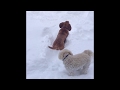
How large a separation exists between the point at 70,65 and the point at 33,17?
309 centimetres

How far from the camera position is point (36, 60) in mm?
4293

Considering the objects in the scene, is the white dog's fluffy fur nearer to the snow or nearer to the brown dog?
the snow

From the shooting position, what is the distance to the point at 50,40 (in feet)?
17.0

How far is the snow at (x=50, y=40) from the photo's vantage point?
3.95 meters

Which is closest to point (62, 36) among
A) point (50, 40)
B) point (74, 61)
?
point (50, 40)

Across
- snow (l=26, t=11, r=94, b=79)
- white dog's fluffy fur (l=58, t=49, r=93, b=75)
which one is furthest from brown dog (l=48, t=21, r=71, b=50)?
white dog's fluffy fur (l=58, t=49, r=93, b=75)

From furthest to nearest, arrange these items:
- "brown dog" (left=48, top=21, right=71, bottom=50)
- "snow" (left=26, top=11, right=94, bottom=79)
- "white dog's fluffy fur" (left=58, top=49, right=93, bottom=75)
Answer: "brown dog" (left=48, top=21, right=71, bottom=50) → "snow" (left=26, top=11, right=94, bottom=79) → "white dog's fluffy fur" (left=58, top=49, right=93, bottom=75)

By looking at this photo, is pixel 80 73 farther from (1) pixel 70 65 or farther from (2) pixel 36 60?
(2) pixel 36 60

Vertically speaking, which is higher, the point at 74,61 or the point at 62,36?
the point at 62,36

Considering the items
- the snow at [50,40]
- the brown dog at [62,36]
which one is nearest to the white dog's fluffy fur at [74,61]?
the snow at [50,40]

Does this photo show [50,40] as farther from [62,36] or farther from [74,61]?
[74,61]

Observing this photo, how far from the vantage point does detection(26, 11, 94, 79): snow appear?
3949mm

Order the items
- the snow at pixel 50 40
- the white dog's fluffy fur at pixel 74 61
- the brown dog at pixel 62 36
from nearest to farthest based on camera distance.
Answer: the white dog's fluffy fur at pixel 74 61
the snow at pixel 50 40
the brown dog at pixel 62 36

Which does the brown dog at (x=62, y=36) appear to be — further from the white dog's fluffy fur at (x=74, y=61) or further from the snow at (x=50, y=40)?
the white dog's fluffy fur at (x=74, y=61)
